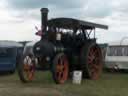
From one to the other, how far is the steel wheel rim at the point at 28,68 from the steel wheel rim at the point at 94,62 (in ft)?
7.90

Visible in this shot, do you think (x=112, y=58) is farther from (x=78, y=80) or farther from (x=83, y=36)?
(x=78, y=80)

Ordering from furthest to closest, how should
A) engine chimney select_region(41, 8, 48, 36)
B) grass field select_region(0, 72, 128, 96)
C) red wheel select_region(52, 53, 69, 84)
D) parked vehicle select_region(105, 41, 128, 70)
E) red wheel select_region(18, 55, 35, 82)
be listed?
parked vehicle select_region(105, 41, 128, 70) < engine chimney select_region(41, 8, 48, 36) < red wheel select_region(18, 55, 35, 82) < red wheel select_region(52, 53, 69, 84) < grass field select_region(0, 72, 128, 96)

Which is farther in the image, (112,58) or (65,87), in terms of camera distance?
(112,58)

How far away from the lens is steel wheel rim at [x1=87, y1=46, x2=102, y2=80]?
16.7 meters

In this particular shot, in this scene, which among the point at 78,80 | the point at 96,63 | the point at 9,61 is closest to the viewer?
the point at 78,80

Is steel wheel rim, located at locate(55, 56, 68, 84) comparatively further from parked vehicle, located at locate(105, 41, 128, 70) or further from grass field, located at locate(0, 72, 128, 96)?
parked vehicle, located at locate(105, 41, 128, 70)

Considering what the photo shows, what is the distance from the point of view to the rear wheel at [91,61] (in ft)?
52.4

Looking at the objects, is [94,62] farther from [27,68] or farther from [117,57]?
[117,57]

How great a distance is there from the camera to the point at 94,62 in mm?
Result: 17172

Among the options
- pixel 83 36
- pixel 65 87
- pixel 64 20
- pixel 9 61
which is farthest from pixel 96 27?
pixel 9 61

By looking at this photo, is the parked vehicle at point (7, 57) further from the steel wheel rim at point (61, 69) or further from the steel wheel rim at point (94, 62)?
the steel wheel rim at point (61, 69)

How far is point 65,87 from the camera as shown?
13.6m

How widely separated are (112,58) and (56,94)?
8878mm

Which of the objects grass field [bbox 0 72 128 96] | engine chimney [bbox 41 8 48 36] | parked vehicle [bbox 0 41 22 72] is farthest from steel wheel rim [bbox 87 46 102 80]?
parked vehicle [bbox 0 41 22 72]
